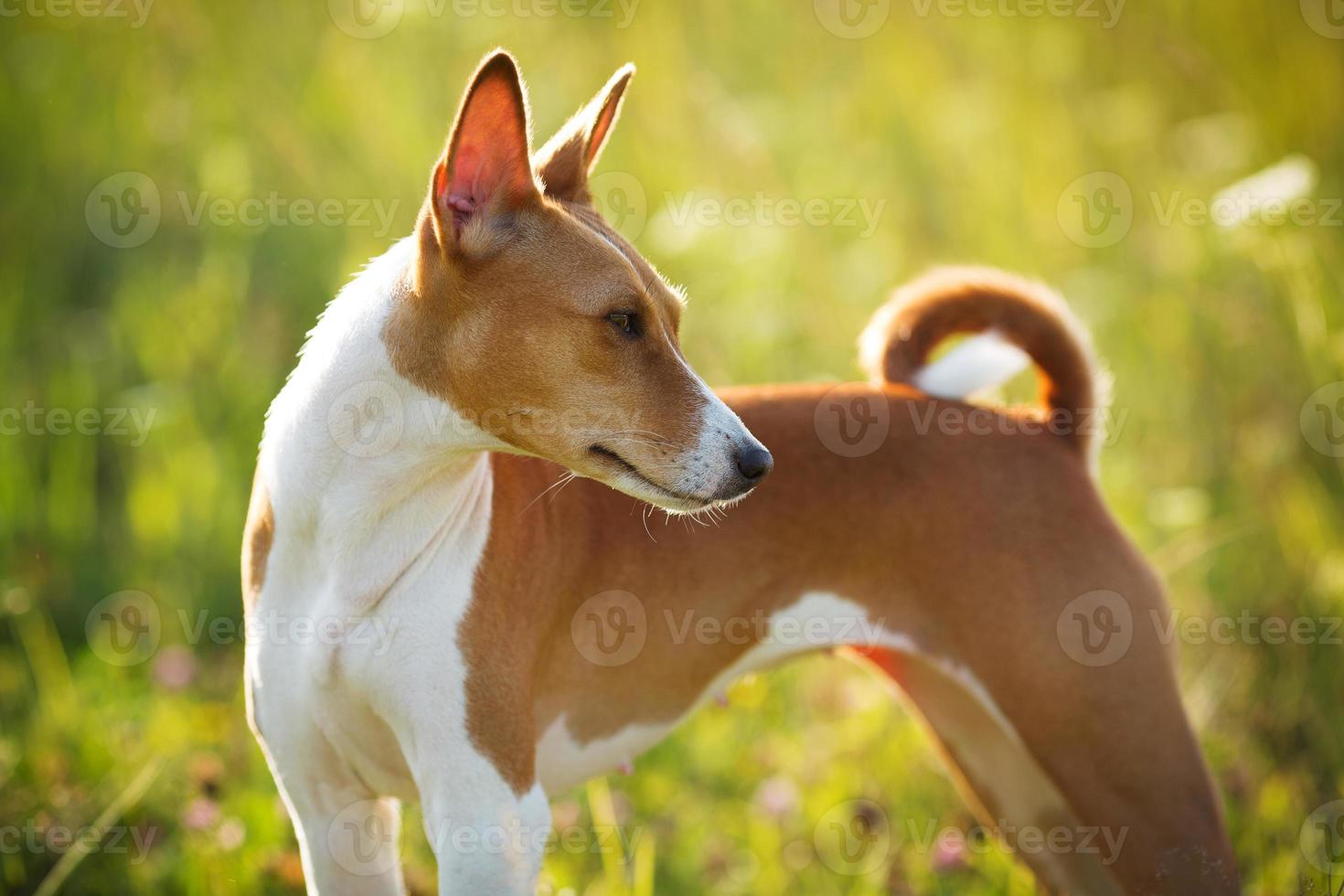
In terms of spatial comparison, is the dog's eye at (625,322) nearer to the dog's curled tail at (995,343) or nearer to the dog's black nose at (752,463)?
the dog's black nose at (752,463)

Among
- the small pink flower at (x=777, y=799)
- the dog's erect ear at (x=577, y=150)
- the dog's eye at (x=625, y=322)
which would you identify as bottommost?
the small pink flower at (x=777, y=799)

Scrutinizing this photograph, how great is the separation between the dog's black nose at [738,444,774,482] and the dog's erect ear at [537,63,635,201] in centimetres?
82

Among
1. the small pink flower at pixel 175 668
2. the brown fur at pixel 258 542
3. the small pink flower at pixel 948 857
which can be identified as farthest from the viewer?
the small pink flower at pixel 175 668

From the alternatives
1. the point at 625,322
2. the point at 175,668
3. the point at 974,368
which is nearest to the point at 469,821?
the point at 625,322

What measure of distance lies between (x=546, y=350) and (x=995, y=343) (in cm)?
159

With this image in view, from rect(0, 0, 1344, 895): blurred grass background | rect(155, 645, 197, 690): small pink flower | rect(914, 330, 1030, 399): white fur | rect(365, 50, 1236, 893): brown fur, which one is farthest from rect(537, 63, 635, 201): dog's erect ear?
rect(155, 645, 197, 690): small pink flower

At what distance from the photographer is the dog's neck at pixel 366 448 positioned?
284 cm

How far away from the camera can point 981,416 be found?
3.64 m

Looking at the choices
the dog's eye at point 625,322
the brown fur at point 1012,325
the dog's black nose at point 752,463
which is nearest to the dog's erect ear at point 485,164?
the dog's eye at point 625,322

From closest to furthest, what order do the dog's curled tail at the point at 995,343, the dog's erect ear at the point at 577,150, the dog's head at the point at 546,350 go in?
the dog's head at the point at 546,350
the dog's erect ear at the point at 577,150
the dog's curled tail at the point at 995,343

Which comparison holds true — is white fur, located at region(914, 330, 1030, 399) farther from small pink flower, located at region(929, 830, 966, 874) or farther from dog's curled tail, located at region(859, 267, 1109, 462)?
small pink flower, located at region(929, 830, 966, 874)

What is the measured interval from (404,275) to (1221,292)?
16.1 ft

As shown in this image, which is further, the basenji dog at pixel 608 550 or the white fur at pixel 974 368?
the white fur at pixel 974 368

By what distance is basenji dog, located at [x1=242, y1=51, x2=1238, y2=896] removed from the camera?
278cm
